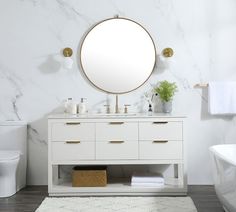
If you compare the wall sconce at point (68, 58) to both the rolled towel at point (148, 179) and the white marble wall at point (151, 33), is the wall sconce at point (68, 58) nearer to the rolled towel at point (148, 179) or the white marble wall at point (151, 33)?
the white marble wall at point (151, 33)

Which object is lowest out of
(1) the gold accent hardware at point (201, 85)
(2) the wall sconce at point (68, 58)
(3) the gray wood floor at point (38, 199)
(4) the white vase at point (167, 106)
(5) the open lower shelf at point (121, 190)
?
(3) the gray wood floor at point (38, 199)

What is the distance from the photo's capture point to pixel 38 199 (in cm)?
372

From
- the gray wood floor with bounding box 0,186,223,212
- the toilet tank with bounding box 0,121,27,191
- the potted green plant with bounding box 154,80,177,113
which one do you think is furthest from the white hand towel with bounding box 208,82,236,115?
the toilet tank with bounding box 0,121,27,191

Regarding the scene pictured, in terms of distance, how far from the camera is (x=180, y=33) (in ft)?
13.9

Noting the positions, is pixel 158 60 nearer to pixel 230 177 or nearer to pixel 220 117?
pixel 220 117

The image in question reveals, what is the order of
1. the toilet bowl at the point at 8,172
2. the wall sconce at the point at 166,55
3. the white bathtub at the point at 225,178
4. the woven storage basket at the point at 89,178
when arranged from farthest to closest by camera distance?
1. the wall sconce at the point at 166,55
2. the woven storage basket at the point at 89,178
3. the toilet bowl at the point at 8,172
4. the white bathtub at the point at 225,178

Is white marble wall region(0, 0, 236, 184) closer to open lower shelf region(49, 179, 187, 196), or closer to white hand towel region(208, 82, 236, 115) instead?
white hand towel region(208, 82, 236, 115)

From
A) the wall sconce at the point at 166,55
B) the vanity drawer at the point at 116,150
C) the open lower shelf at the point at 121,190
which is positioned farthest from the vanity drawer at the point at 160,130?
the wall sconce at the point at 166,55

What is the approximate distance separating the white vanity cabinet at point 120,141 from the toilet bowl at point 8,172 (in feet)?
1.18

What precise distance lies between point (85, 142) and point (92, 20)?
4.44 ft

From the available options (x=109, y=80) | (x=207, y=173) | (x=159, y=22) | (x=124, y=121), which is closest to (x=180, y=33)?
(x=159, y=22)

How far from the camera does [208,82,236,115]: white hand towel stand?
416 centimetres

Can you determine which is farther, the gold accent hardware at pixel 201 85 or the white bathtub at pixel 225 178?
the gold accent hardware at pixel 201 85

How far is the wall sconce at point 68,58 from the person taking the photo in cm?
414
